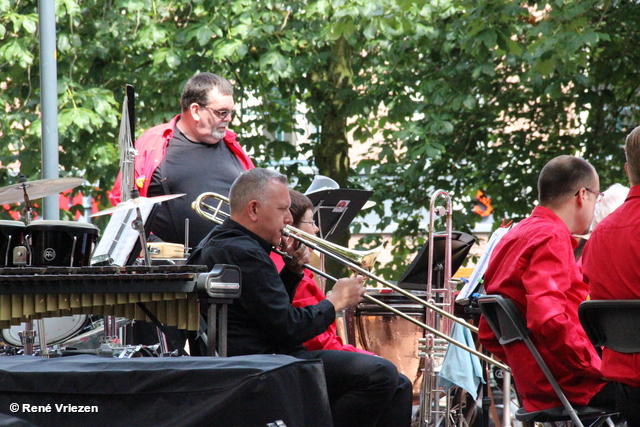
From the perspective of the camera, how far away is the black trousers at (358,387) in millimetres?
3943

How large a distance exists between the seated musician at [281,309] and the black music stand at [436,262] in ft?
4.71

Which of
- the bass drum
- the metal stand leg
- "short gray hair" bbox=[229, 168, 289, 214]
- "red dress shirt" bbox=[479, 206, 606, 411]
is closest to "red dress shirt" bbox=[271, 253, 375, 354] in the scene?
"short gray hair" bbox=[229, 168, 289, 214]

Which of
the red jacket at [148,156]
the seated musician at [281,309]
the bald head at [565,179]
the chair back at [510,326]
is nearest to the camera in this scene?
the chair back at [510,326]

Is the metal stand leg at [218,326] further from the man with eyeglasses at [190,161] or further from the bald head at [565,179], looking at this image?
the man with eyeglasses at [190,161]

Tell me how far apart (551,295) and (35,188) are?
9.45ft

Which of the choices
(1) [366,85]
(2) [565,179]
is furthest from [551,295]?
(1) [366,85]

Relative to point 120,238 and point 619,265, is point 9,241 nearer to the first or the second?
point 120,238

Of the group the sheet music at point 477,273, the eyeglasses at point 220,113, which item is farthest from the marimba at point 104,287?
the eyeglasses at point 220,113

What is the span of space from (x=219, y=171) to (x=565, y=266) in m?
2.42

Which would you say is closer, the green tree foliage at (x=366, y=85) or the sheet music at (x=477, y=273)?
the sheet music at (x=477, y=273)

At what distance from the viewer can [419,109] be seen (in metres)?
9.98

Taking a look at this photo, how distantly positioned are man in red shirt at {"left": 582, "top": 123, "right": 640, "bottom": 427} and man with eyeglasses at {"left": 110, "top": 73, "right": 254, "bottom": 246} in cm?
267

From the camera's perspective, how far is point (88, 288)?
141 inches

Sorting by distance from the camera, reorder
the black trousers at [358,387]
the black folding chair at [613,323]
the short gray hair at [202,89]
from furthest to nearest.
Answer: the short gray hair at [202,89] → the black trousers at [358,387] → the black folding chair at [613,323]
